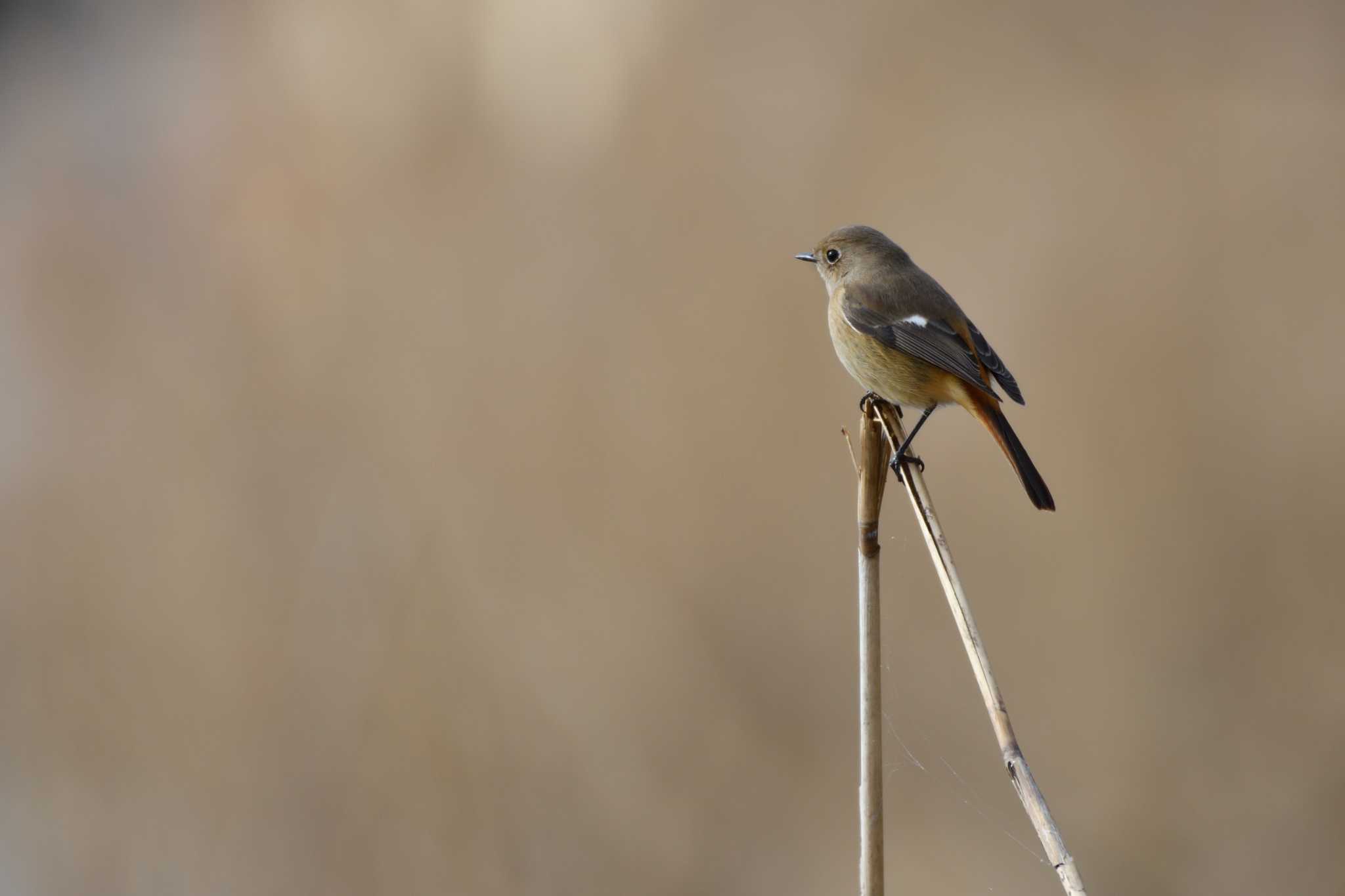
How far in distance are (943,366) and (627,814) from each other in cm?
211

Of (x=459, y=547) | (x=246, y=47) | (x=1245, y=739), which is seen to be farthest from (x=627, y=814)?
(x=246, y=47)

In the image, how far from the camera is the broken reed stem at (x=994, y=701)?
1.15m

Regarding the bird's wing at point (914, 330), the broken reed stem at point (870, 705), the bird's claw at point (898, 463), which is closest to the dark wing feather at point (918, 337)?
the bird's wing at point (914, 330)

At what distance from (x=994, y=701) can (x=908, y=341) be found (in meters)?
1.17

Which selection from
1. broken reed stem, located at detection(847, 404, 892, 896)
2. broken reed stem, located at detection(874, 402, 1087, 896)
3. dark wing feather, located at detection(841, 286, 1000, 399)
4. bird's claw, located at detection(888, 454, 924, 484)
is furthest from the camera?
dark wing feather, located at detection(841, 286, 1000, 399)

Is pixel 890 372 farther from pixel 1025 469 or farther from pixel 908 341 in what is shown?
pixel 1025 469

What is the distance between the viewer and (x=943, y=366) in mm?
2250

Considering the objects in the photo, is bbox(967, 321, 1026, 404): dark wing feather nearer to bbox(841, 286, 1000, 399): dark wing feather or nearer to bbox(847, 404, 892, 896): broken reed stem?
bbox(841, 286, 1000, 399): dark wing feather

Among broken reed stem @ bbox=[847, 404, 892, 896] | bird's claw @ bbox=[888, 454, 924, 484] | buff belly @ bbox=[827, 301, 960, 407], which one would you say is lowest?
broken reed stem @ bbox=[847, 404, 892, 896]

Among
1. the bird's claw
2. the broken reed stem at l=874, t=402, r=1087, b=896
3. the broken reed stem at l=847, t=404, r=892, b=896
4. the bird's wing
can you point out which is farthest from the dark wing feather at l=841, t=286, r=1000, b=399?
the broken reed stem at l=847, t=404, r=892, b=896

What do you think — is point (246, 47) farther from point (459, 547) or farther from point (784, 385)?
point (784, 385)

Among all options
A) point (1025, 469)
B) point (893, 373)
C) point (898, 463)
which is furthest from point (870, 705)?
point (893, 373)

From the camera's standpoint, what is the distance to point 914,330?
Answer: 2.35 meters

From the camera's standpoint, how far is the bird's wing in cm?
227
